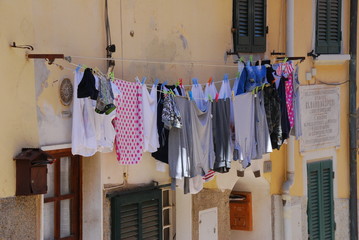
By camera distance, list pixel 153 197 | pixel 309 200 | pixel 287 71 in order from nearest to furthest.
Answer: pixel 153 197, pixel 287 71, pixel 309 200

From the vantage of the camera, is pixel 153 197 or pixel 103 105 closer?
pixel 103 105

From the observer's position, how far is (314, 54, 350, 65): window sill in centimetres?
1359

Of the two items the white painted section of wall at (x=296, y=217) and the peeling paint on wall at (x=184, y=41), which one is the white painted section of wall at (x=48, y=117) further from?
the white painted section of wall at (x=296, y=217)

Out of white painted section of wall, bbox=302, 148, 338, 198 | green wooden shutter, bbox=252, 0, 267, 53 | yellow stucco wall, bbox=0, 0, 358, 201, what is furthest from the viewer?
white painted section of wall, bbox=302, 148, 338, 198

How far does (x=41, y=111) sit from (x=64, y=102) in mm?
376

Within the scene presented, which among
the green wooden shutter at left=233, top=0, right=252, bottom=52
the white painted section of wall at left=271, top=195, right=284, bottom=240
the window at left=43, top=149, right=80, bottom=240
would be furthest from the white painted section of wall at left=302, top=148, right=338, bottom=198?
the window at left=43, top=149, right=80, bottom=240

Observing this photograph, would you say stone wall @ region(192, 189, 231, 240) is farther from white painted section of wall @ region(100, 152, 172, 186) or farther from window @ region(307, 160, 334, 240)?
window @ region(307, 160, 334, 240)

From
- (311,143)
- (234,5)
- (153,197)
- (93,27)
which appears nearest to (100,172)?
(153,197)

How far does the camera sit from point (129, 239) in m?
10.3

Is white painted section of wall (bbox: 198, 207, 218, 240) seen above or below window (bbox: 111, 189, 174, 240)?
below

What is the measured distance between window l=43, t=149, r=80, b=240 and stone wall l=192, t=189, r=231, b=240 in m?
2.37

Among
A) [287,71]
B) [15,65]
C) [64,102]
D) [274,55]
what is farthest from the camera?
[274,55]

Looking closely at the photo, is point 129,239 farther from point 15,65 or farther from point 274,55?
point 274,55

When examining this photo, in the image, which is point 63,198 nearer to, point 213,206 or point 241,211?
point 213,206
